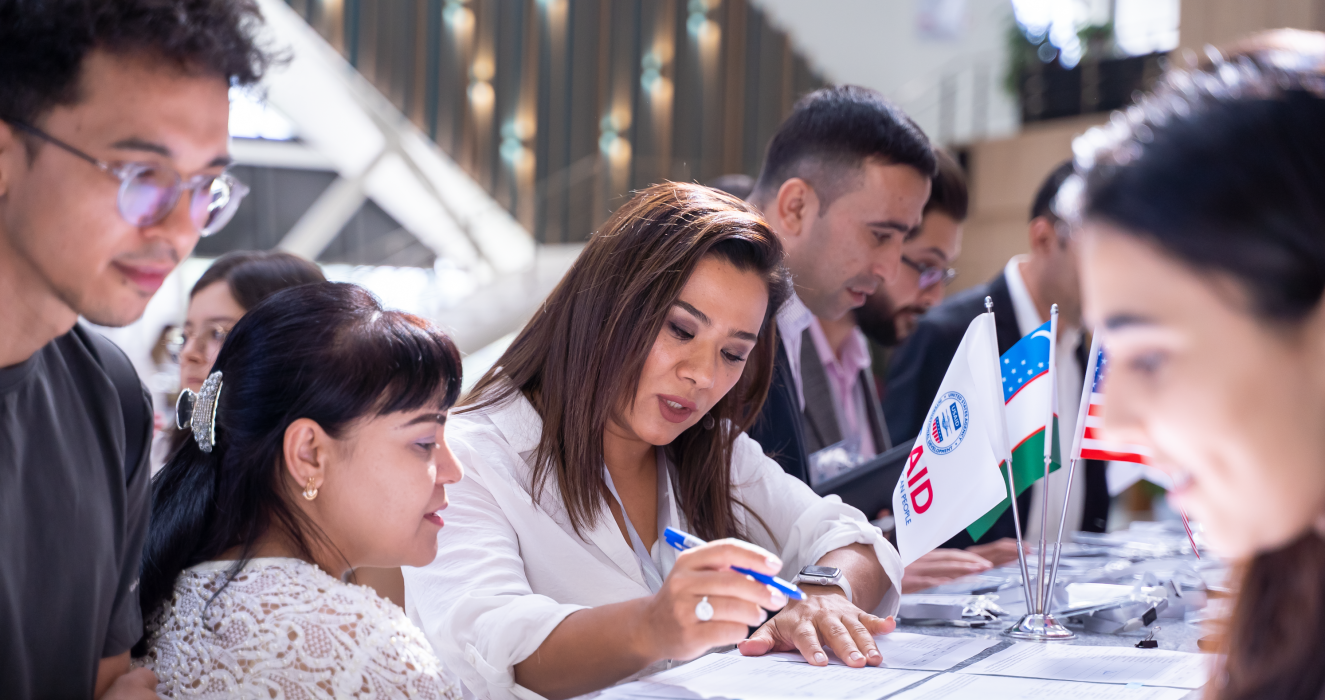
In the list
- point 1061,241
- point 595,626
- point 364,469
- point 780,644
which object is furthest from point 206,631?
point 1061,241

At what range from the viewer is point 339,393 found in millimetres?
1493

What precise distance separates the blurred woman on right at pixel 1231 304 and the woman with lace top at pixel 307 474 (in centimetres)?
97

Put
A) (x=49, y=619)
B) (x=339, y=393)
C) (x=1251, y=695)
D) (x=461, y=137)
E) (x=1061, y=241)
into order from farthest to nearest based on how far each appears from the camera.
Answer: (x=461, y=137), (x=1061, y=241), (x=339, y=393), (x=49, y=619), (x=1251, y=695)

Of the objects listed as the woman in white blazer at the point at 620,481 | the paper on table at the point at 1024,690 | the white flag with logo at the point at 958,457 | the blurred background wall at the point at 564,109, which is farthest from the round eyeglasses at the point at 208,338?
the blurred background wall at the point at 564,109

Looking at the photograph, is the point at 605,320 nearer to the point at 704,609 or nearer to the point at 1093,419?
the point at 704,609

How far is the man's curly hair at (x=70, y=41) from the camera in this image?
1.10 metres

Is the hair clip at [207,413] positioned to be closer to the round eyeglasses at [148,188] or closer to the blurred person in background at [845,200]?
the round eyeglasses at [148,188]

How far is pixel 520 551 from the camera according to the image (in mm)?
1707

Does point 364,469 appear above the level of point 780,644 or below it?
above

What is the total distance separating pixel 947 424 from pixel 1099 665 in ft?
1.60

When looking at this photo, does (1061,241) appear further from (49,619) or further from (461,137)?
(461,137)

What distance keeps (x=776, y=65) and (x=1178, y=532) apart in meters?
11.1

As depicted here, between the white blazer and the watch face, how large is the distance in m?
0.13

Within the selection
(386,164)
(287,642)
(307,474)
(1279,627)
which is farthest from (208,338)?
(386,164)
